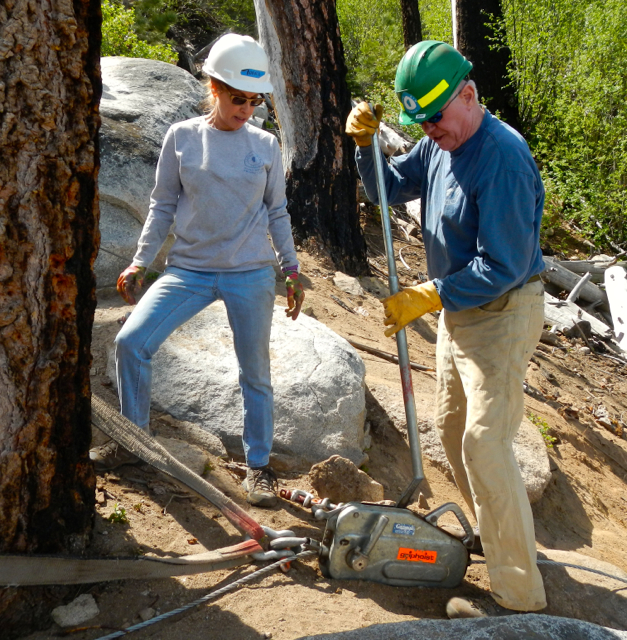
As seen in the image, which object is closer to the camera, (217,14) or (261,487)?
(261,487)

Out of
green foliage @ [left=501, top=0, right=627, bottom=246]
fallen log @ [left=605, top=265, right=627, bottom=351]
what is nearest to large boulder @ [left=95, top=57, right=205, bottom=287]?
fallen log @ [left=605, top=265, right=627, bottom=351]

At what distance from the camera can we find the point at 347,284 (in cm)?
727

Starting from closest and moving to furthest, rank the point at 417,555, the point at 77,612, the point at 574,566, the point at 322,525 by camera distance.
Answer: the point at 77,612 < the point at 417,555 < the point at 574,566 < the point at 322,525

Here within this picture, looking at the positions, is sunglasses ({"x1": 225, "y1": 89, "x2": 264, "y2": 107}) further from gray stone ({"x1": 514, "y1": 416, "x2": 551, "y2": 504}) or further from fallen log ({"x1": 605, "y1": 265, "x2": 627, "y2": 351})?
fallen log ({"x1": 605, "y1": 265, "x2": 627, "y2": 351})

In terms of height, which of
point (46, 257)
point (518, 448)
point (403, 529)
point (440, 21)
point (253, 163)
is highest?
point (440, 21)

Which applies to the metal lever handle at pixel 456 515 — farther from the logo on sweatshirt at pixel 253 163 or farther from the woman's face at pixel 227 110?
the woman's face at pixel 227 110

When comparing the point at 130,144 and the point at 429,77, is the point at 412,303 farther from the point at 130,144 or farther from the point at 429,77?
the point at 130,144

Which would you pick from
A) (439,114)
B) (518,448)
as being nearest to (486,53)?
(518,448)

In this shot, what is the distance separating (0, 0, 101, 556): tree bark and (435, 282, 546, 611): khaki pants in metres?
1.72

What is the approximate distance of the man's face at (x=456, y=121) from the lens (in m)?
3.16

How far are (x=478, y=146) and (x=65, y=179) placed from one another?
1786 mm

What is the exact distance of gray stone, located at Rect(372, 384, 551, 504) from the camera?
16.1 ft

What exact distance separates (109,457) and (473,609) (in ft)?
6.36

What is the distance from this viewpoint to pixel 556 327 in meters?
8.68
